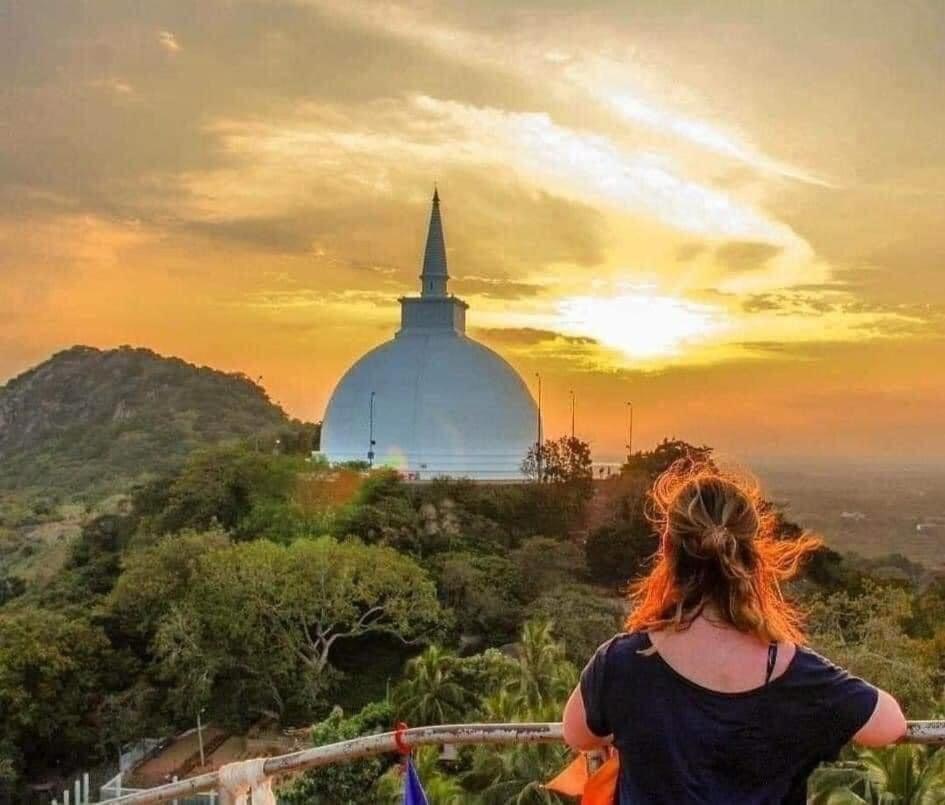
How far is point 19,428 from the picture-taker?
8250 centimetres

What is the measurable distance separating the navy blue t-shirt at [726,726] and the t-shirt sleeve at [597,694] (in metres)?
0.01

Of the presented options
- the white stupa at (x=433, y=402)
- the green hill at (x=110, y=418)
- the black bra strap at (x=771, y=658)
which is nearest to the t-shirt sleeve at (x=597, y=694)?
the black bra strap at (x=771, y=658)

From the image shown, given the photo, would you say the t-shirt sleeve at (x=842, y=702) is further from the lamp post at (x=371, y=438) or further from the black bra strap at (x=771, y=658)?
the lamp post at (x=371, y=438)

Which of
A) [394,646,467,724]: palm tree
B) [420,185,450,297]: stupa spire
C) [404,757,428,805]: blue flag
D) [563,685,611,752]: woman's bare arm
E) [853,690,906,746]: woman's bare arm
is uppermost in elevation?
[420,185,450,297]: stupa spire

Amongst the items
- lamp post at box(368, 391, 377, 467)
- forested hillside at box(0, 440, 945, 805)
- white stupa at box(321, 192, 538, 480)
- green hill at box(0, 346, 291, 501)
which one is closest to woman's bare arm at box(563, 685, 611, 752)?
forested hillside at box(0, 440, 945, 805)

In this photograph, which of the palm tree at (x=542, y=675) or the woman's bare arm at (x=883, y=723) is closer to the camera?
the woman's bare arm at (x=883, y=723)

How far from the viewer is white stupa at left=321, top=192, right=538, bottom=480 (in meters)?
33.7

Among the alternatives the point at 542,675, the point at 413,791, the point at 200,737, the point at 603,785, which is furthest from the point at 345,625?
the point at 603,785

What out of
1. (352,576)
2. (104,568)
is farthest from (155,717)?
(104,568)

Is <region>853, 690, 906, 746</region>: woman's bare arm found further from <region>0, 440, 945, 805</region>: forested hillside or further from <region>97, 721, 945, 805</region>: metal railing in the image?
<region>0, 440, 945, 805</region>: forested hillside

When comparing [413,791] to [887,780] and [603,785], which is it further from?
[887,780]

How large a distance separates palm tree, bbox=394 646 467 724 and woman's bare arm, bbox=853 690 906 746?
554 inches

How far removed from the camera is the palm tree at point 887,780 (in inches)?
347

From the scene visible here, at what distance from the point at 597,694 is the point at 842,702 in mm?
426
